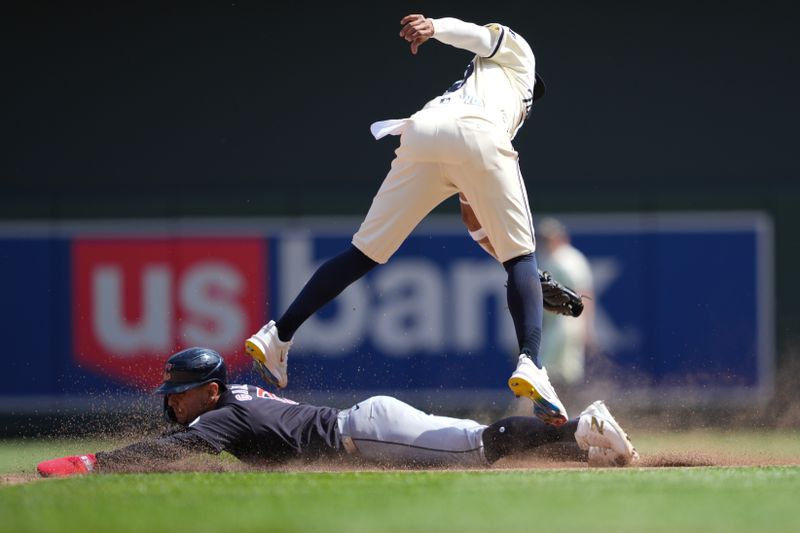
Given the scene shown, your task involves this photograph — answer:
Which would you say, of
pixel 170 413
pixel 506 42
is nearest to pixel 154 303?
pixel 170 413

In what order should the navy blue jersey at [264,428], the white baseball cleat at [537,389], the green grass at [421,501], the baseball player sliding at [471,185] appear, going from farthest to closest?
the navy blue jersey at [264,428] < the baseball player sliding at [471,185] < the white baseball cleat at [537,389] < the green grass at [421,501]

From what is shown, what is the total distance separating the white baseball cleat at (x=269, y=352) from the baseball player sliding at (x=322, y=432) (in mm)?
98

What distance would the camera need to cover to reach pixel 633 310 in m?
10.3

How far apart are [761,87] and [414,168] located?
23.0 feet

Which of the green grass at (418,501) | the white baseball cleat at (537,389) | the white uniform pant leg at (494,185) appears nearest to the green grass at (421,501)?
the green grass at (418,501)

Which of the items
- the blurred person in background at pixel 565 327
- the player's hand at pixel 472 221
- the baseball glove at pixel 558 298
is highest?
the player's hand at pixel 472 221

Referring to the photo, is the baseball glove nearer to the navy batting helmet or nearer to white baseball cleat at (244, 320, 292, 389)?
white baseball cleat at (244, 320, 292, 389)

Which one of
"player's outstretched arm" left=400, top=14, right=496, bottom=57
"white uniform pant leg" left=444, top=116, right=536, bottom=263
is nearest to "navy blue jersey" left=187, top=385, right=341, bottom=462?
"white uniform pant leg" left=444, top=116, right=536, bottom=263

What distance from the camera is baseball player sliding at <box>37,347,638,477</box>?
5371 mm

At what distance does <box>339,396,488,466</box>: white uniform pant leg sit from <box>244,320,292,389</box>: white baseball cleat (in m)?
0.36

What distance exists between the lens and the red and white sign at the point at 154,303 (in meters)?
10.0

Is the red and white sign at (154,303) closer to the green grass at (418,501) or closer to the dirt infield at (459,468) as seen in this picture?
the dirt infield at (459,468)

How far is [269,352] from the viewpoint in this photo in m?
5.66

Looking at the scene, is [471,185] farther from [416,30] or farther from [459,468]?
[459,468]
